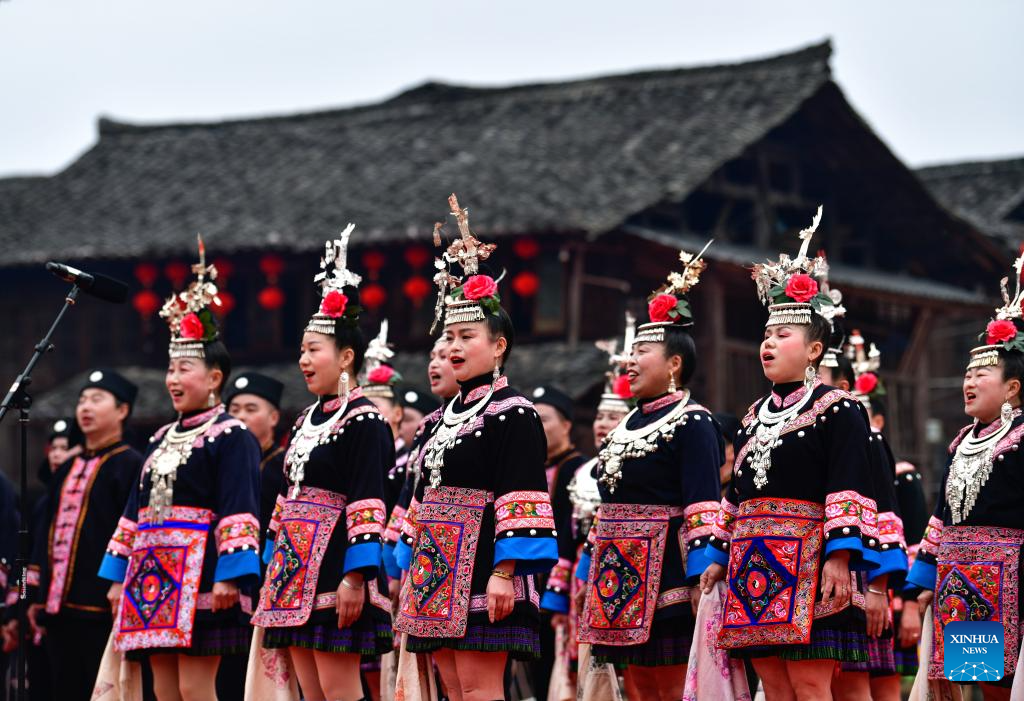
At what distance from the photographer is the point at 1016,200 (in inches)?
1243

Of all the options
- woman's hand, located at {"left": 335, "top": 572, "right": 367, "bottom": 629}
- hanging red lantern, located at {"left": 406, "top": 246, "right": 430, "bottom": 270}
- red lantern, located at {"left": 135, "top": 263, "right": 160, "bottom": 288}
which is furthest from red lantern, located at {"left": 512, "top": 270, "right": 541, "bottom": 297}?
woman's hand, located at {"left": 335, "top": 572, "right": 367, "bottom": 629}

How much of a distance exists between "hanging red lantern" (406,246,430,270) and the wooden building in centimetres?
4

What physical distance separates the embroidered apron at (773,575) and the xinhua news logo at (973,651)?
1.03m

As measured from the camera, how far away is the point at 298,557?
25.6ft

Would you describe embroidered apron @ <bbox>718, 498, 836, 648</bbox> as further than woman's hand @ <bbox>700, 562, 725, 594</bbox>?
No

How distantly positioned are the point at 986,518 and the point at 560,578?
2711mm

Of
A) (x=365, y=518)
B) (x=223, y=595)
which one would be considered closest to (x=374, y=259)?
(x=223, y=595)

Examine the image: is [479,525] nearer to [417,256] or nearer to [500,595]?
[500,595]

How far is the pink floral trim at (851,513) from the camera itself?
6.68m

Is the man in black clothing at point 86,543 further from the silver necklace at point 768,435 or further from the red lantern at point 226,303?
the red lantern at point 226,303

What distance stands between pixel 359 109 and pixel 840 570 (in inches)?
857

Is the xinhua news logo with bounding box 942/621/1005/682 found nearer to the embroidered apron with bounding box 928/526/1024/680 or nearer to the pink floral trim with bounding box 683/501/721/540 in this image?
the embroidered apron with bounding box 928/526/1024/680

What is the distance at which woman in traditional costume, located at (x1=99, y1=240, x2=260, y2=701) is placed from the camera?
325 inches

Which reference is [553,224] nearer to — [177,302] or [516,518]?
[177,302]
